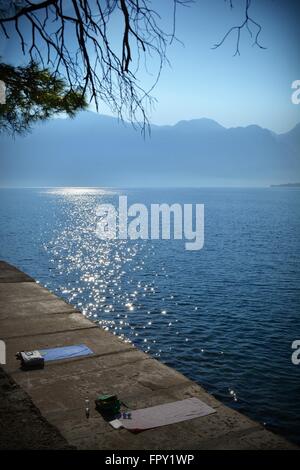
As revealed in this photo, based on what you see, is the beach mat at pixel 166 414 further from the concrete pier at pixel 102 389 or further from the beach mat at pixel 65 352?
the beach mat at pixel 65 352

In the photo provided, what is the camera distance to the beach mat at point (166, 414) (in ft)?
28.2

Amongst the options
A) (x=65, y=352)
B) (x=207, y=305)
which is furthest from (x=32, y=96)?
(x=207, y=305)

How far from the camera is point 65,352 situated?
1288 centimetres

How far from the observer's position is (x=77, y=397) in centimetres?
989

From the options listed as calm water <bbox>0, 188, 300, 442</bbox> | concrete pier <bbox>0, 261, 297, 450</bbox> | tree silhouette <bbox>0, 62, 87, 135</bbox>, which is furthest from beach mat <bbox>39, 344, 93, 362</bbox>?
tree silhouette <bbox>0, 62, 87, 135</bbox>

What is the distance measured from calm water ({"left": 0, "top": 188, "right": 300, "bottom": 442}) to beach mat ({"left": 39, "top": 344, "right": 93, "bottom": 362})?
17.8 feet

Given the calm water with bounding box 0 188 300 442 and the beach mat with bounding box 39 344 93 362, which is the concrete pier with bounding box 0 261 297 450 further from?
the calm water with bounding box 0 188 300 442

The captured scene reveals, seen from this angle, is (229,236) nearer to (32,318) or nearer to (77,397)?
(32,318)

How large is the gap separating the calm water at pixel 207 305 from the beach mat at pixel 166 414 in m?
4.75

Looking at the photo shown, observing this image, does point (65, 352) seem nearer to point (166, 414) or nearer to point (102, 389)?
point (102, 389)

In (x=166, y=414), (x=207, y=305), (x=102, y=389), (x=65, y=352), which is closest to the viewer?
(x=166, y=414)

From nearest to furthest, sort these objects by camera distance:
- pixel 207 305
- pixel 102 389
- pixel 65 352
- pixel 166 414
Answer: pixel 166 414 → pixel 102 389 → pixel 65 352 → pixel 207 305

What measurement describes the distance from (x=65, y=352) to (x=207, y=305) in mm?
14749
